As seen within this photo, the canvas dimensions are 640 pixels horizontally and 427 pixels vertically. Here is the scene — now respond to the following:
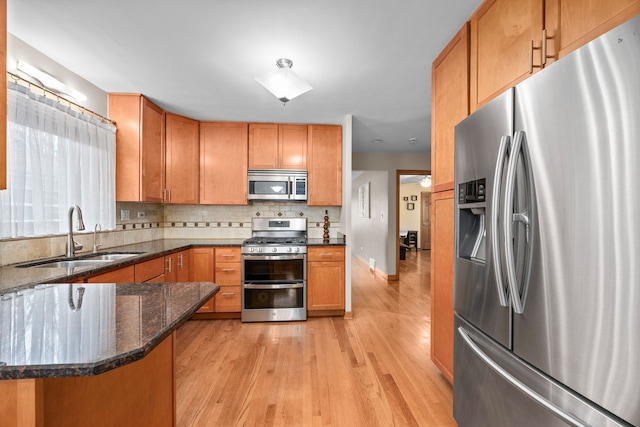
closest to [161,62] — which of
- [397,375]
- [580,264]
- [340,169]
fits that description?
[340,169]

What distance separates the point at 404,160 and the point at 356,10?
3.98 metres

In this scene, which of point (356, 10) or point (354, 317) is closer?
point (356, 10)

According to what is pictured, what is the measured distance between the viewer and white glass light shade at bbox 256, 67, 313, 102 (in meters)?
2.05

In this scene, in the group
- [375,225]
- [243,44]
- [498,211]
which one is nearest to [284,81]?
[243,44]

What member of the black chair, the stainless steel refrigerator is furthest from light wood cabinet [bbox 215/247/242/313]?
the black chair

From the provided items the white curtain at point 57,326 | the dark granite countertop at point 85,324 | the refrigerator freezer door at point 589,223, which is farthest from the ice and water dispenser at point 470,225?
the white curtain at point 57,326

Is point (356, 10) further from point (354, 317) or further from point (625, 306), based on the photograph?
point (354, 317)

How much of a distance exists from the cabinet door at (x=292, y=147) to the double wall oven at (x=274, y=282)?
1056mm

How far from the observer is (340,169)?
3.68 m

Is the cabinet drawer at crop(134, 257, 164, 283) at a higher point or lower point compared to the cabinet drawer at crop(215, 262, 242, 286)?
higher

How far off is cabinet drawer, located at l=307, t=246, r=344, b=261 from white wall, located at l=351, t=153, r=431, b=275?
2182 mm

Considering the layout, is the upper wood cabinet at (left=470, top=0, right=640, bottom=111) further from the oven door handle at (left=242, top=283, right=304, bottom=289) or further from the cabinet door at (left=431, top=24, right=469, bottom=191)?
the oven door handle at (left=242, top=283, right=304, bottom=289)

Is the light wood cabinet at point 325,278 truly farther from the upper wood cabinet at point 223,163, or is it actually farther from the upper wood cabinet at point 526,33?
the upper wood cabinet at point 526,33

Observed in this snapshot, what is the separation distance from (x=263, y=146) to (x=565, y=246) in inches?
129
